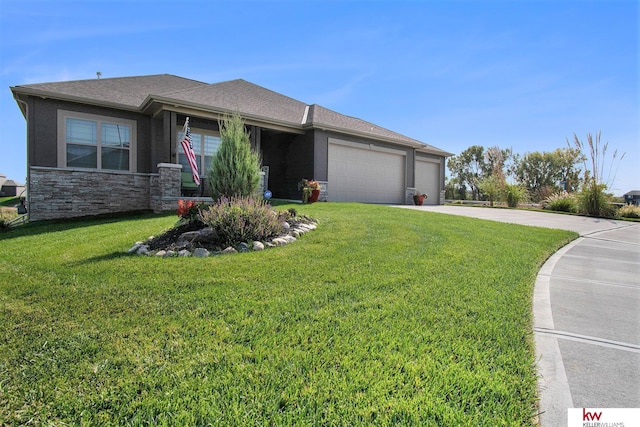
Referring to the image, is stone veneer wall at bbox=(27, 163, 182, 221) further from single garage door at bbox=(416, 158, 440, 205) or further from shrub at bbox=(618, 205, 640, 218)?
shrub at bbox=(618, 205, 640, 218)

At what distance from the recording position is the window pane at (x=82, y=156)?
10898 millimetres

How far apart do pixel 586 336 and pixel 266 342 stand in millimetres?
2604

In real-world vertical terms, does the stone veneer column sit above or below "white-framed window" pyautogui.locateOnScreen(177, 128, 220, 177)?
below

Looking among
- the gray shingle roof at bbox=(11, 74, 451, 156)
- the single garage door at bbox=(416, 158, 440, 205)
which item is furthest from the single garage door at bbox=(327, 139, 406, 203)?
the single garage door at bbox=(416, 158, 440, 205)

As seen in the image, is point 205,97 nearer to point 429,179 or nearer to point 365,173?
point 365,173

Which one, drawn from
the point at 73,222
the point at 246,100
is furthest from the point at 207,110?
the point at 73,222

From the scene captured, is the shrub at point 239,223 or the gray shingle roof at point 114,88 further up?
the gray shingle roof at point 114,88

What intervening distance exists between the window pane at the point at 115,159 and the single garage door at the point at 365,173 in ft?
25.7

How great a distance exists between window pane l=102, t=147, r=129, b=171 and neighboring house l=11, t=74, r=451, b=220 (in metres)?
0.03

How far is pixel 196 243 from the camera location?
5.41 metres

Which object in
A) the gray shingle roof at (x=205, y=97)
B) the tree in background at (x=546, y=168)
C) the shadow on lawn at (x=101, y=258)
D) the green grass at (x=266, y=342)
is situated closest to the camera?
the green grass at (x=266, y=342)

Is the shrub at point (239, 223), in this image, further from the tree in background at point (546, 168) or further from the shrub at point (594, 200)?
the tree in background at point (546, 168)

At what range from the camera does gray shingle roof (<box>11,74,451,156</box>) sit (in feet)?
34.9

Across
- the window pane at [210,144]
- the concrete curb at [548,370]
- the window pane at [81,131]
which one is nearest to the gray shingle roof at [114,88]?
the window pane at [81,131]
